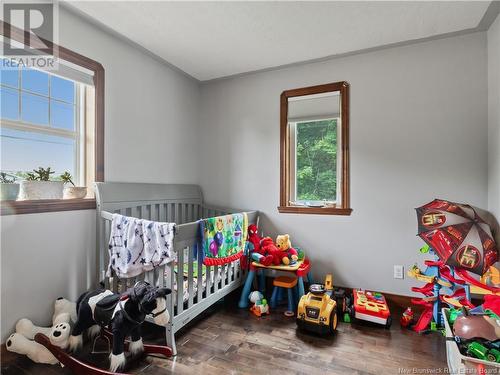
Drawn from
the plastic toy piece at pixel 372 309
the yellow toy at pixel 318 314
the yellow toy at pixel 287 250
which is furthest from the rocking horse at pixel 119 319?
the plastic toy piece at pixel 372 309

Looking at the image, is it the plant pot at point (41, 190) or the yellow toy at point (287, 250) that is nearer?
the plant pot at point (41, 190)

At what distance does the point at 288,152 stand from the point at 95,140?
71.5 inches

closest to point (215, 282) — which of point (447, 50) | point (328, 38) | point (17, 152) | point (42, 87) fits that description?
point (17, 152)

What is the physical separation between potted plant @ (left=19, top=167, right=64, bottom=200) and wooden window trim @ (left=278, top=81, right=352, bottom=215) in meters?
1.95

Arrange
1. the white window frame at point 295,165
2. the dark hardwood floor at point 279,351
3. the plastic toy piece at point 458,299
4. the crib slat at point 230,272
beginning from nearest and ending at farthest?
the dark hardwood floor at point 279,351, the plastic toy piece at point 458,299, the crib slat at point 230,272, the white window frame at point 295,165

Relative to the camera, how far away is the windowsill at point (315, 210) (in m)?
2.63

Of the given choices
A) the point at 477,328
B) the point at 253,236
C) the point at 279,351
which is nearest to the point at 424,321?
the point at 477,328

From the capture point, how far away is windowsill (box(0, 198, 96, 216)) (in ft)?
5.44

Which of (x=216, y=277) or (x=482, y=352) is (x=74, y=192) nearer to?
(x=216, y=277)

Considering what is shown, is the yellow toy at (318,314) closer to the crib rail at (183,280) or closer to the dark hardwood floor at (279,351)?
the dark hardwood floor at (279,351)

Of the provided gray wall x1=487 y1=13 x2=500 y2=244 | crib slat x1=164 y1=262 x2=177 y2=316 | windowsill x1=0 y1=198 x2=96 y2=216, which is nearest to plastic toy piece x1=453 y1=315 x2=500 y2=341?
gray wall x1=487 y1=13 x2=500 y2=244

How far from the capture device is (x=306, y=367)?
163 centimetres
